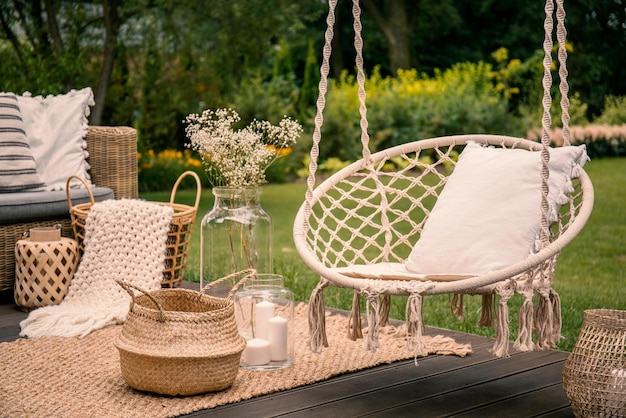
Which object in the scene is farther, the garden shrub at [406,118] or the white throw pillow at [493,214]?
the garden shrub at [406,118]

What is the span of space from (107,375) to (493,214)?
4.45 feet

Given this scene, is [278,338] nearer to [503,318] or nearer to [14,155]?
[503,318]

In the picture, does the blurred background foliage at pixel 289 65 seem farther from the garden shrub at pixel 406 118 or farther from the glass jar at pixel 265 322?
the glass jar at pixel 265 322

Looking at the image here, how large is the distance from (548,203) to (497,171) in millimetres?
334

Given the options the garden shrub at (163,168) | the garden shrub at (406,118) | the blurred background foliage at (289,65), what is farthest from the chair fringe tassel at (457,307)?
the garden shrub at (406,118)

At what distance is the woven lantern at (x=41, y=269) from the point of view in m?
3.69

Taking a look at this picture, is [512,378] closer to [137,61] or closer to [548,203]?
[548,203]

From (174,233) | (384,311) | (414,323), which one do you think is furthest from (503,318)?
(174,233)

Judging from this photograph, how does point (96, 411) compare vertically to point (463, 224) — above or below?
below

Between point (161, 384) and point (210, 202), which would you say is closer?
point (161, 384)

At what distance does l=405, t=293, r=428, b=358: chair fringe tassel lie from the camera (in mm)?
2453

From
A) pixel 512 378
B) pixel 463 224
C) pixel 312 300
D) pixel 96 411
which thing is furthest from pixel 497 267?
pixel 96 411

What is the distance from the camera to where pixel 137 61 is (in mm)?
7500

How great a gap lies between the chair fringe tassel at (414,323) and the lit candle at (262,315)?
598 mm
